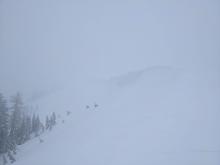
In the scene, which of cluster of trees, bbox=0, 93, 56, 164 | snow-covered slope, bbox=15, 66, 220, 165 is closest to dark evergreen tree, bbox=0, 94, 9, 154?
cluster of trees, bbox=0, 93, 56, 164

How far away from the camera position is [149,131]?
14094 millimetres

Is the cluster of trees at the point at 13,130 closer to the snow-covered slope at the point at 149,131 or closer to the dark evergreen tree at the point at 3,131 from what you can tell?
the dark evergreen tree at the point at 3,131

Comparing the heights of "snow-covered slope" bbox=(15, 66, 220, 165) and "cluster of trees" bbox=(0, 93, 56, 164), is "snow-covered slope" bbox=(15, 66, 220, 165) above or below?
above

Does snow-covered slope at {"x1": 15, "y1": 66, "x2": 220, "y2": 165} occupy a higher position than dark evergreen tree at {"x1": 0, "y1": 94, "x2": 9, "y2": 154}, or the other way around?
snow-covered slope at {"x1": 15, "y1": 66, "x2": 220, "y2": 165}

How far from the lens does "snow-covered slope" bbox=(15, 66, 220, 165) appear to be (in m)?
11.4

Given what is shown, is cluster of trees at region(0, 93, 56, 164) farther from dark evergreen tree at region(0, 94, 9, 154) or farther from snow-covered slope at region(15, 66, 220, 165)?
snow-covered slope at region(15, 66, 220, 165)

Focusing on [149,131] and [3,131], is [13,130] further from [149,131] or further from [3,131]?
[149,131]

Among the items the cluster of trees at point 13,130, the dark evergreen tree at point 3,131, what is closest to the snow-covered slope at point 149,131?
the cluster of trees at point 13,130

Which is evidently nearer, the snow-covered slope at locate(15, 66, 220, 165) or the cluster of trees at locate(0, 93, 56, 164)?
the snow-covered slope at locate(15, 66, 220, 165)

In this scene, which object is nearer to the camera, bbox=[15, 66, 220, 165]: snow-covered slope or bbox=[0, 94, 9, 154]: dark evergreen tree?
bbox=[15, 66, 220, 165]: snow-covered slope

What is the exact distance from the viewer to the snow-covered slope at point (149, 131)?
11.4m

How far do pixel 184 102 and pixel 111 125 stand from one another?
731 cm

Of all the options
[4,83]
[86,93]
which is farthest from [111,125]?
[4,83]

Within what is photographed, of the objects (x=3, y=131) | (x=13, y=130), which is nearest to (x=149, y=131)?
(x=3, y=131)
